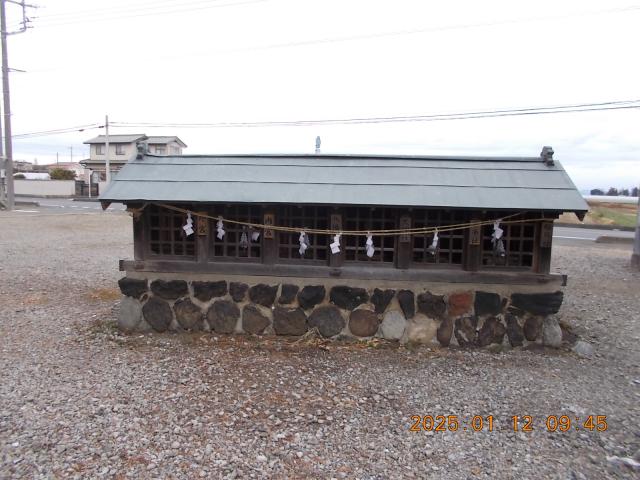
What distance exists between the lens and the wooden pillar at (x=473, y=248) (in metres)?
6.00

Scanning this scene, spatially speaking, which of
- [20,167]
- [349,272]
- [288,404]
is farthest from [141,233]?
[20,167]

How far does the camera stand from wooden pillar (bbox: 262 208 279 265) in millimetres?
A: 6281

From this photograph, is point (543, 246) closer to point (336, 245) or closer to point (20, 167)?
point (336, 245)

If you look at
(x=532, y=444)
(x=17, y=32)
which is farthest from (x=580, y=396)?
(x=17, y=32)

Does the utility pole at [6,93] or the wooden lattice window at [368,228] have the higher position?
the utility pole at [6,93]

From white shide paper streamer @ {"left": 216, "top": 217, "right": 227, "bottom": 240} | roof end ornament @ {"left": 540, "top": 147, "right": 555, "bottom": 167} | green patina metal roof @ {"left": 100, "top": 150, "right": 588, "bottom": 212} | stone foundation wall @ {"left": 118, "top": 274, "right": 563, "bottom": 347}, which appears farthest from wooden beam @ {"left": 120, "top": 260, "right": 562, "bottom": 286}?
roof end ornament @ {"left": 540, "top": 147, "right": 555, "bottom": 167}

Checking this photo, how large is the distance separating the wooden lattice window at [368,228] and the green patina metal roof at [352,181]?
0.31 metres

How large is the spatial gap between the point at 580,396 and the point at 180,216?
5485mm

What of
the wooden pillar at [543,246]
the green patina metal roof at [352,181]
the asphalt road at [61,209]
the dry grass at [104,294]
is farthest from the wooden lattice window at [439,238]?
the asphalt road at [61,209]

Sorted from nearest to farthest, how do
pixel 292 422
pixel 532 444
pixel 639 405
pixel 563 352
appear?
pixel 532 444, pixel 292 422, pixel 639 405, pixel 563 352

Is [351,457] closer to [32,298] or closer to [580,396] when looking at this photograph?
[580,396]

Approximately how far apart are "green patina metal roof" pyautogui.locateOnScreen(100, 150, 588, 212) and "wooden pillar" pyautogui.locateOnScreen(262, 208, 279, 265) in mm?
318

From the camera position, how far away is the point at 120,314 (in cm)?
660

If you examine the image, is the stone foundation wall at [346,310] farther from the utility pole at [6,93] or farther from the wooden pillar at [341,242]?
the utility pole at [6,93]
